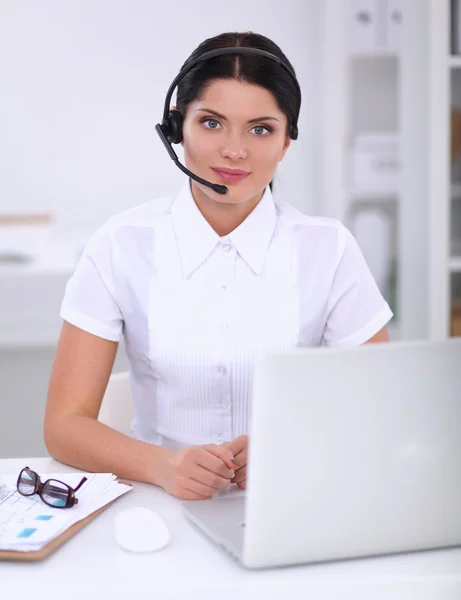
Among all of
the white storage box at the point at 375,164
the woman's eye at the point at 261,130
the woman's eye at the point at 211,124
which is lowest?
the white storage box at the point at 375,164

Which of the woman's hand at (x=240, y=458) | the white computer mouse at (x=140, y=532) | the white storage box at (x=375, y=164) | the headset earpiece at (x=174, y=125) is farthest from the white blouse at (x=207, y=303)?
the white storage box at (x=375, y=164)

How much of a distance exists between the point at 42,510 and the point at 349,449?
42cm

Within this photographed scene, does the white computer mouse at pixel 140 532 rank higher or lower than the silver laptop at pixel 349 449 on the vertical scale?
lower

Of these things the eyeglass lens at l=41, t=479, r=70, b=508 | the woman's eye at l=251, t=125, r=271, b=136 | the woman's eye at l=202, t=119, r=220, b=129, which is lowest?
the eyeglass lens at l=41, t=479, r=70, b=508

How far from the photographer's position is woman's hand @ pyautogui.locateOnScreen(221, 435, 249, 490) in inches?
48.3

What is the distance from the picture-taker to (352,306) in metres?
1.59

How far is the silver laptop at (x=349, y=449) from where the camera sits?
0.88m

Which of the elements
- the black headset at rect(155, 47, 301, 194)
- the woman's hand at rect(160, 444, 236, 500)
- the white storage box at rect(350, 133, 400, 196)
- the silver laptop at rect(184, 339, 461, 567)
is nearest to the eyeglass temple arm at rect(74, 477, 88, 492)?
the woman's hand at rect(160, 444, 236, 500)

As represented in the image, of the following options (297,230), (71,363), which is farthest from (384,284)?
(71,363)

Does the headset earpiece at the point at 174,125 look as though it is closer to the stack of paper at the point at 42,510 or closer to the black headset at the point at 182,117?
the black headset at the point at 182,117

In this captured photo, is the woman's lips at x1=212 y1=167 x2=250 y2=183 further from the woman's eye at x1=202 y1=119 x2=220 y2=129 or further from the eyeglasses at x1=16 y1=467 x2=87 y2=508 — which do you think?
the eyeglasses at x1=16 y1=467 x2=87 y2=508

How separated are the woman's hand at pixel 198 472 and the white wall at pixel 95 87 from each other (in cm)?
287

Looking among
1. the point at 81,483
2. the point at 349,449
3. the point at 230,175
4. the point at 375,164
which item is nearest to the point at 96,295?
the point at 230,175

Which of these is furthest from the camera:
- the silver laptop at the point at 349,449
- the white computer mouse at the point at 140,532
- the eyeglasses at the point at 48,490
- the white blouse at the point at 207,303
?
the white blouse at the point at 207,303
